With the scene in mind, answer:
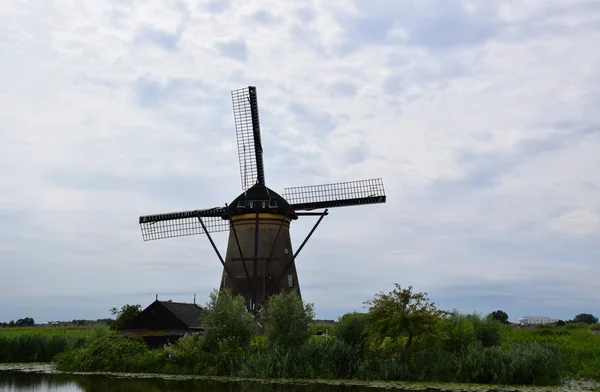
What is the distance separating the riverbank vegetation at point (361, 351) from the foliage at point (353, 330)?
0.04m

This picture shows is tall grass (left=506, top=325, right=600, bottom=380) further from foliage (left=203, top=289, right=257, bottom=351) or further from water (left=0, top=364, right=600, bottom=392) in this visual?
foliage (left=203, top=289, right=257, bottom=351)

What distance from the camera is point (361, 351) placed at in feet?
82.2

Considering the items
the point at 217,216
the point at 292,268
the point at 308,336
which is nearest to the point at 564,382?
the point at 308,336

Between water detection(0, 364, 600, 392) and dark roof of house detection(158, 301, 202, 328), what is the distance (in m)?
6.29

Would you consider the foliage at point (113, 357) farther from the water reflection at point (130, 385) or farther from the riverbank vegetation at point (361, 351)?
the water reflection at point (130, 385)

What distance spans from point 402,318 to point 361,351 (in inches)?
80.8

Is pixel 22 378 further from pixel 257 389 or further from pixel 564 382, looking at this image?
pixel 564 382

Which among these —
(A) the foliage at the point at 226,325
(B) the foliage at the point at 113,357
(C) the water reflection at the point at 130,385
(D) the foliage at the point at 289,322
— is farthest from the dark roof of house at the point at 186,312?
(C) the water reflection at the point at 130,385

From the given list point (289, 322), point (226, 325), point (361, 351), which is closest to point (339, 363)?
point (361, 351)

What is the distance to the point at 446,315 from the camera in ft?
82.6

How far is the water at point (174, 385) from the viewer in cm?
2084

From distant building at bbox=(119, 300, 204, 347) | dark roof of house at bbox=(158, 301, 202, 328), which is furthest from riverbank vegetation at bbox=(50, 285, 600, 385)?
dark roof of house at bbox=(158, 301, 202, 328)

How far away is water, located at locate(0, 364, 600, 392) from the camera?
2084 cm

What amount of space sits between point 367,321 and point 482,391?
6681 mm
